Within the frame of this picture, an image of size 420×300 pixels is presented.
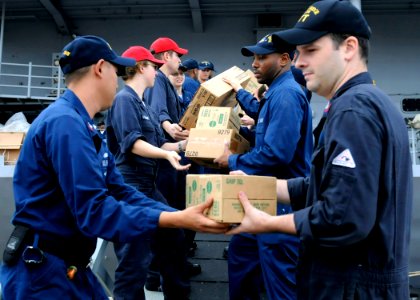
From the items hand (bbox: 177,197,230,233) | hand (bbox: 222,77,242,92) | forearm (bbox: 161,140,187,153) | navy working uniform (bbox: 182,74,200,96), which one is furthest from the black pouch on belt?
navy working uniform (bbox: 182,74,200,96)

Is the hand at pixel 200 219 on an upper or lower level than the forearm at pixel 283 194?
lower

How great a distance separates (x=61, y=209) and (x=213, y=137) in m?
1.46

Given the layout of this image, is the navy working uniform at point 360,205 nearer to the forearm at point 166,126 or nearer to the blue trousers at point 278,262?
the blue trousers at point 278,262

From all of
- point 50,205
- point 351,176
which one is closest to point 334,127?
point 351,176

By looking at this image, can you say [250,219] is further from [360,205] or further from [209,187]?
[360,205]

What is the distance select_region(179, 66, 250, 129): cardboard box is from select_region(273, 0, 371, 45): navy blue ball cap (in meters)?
1.90

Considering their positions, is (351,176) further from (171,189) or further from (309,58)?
(171,189)

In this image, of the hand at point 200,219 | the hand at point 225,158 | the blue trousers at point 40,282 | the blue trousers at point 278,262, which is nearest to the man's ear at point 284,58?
the hand at point 225,158

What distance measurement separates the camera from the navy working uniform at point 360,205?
147cm

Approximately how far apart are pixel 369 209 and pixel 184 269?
2399 millimetres

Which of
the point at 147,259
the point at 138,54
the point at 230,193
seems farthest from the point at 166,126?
the point at 230,193

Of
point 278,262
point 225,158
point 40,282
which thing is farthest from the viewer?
point 225,158

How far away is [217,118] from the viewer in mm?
3264

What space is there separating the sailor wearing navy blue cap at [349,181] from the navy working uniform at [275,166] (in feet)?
3.48
